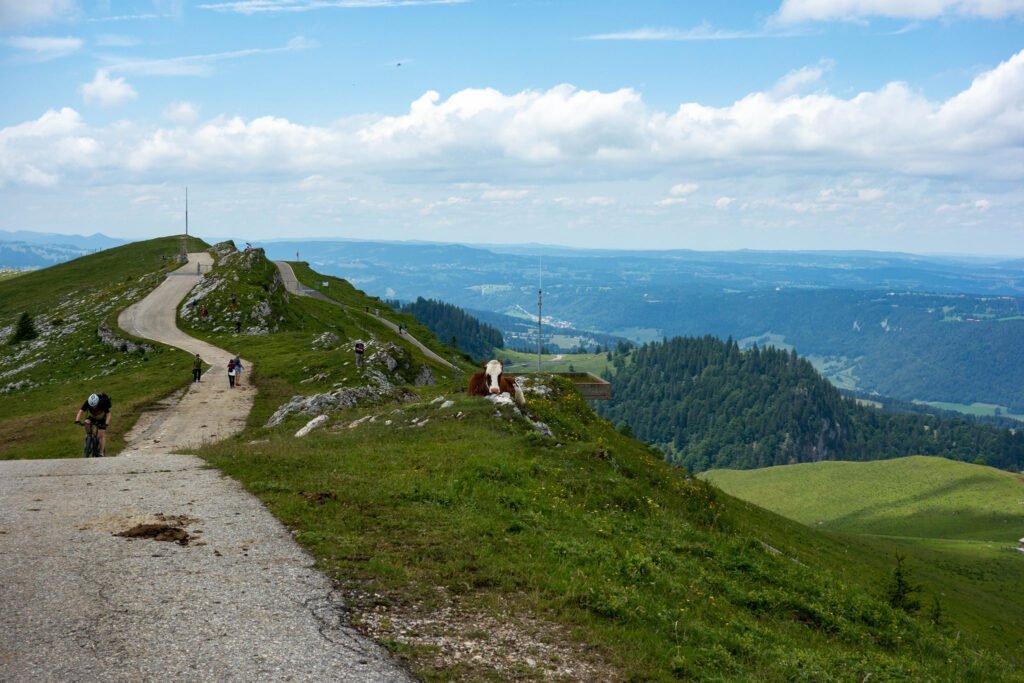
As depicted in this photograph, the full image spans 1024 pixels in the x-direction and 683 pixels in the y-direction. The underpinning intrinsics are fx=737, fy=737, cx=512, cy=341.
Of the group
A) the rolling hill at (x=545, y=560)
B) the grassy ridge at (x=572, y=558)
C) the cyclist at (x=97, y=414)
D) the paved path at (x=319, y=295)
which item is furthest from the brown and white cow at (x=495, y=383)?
the paved path at (x=319, y=295)

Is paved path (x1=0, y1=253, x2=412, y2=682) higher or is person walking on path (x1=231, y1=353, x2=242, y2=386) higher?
paved path (x1=0, y1=253, x2=412, y2=682)

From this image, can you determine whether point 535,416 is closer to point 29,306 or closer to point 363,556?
point 363,556

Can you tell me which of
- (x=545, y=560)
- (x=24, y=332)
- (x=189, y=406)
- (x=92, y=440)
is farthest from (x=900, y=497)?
(x=545, y=560)

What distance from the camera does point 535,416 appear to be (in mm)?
30750

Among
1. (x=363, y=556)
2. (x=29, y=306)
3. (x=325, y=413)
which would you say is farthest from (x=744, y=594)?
(x=29, y=306)

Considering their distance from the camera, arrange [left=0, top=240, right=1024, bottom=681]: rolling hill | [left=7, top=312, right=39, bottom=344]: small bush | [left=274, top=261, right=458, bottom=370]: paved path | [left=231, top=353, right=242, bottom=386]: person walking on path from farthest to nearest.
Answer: [left=274, top=261, right=458, bottom=370]: paved path
[left=7, top=312, right=39, bottom=344]: small bush
[left=231, top=353, right=242, bottom=386]: person walking on path
[left=0, top=240, right=1024, bottom=681]: rolling hill

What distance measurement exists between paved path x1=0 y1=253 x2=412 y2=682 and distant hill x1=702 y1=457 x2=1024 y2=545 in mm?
99941

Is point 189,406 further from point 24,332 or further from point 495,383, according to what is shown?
point 24,332

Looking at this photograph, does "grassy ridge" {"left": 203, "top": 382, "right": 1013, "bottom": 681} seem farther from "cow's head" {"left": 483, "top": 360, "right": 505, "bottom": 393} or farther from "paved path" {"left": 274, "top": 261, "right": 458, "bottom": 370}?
"paved path" {"left": 274, "top": 261, "right": 458, "bottom": 370}

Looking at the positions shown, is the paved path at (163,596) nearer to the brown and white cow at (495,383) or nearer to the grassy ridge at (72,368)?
the brown and white cow at (495,383)

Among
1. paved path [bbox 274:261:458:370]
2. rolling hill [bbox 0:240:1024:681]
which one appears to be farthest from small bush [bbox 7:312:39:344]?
rolling hill [bbox 0:240:1024:681]

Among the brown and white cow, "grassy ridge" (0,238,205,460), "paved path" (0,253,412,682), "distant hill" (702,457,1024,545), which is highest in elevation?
the brown and white cow

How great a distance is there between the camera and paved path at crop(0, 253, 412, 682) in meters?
10.6

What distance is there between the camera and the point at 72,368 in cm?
6331
